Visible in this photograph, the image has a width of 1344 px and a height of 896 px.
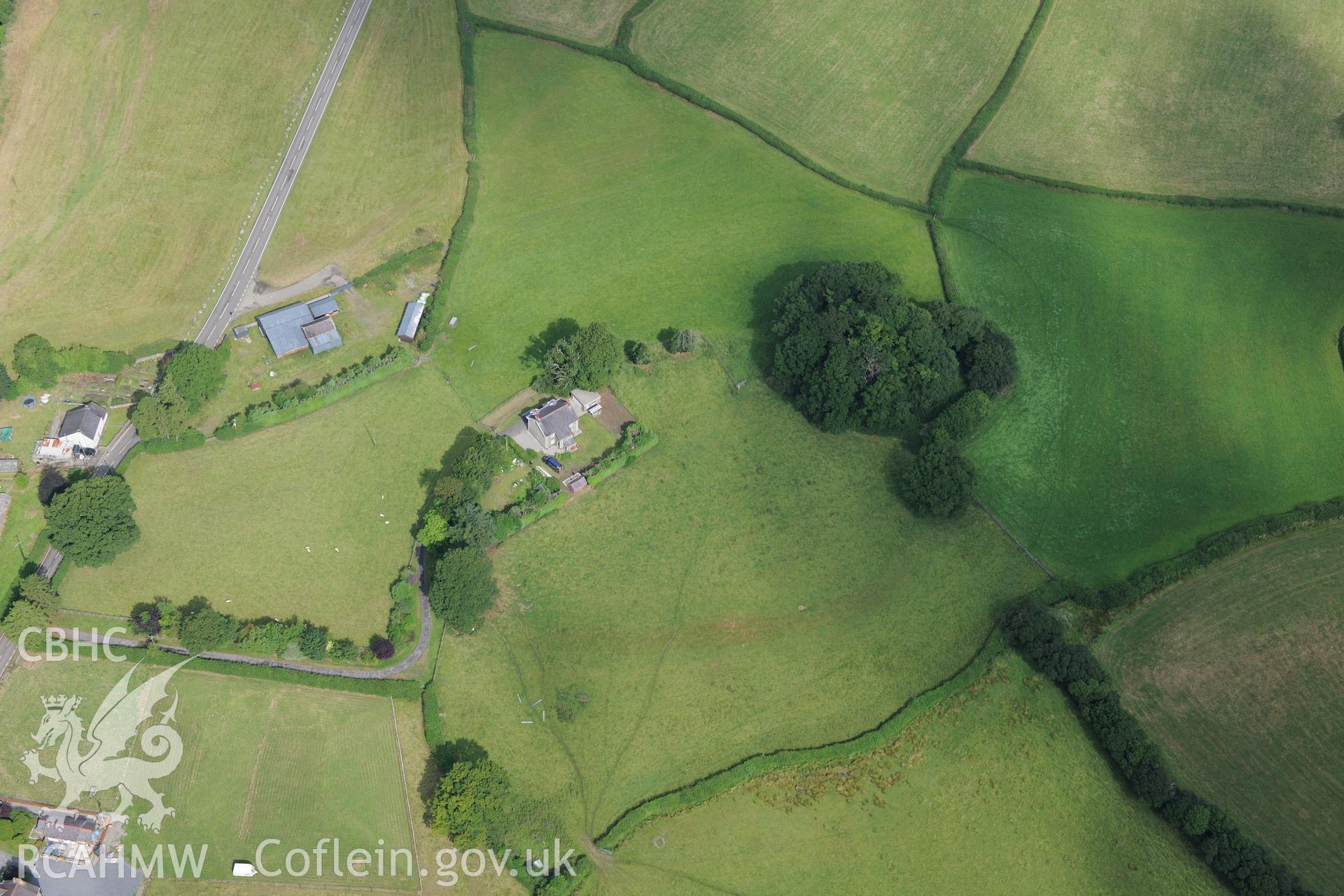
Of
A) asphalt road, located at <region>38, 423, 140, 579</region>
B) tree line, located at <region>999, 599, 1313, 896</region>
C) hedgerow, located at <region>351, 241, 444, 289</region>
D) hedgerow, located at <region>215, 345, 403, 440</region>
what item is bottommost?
tree line, located at <region>999, 599, 1313, 896</region>

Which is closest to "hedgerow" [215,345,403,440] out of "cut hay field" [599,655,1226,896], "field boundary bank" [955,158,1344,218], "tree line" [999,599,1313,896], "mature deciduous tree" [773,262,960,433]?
"mature deciduous tree" [773,262,960,433]

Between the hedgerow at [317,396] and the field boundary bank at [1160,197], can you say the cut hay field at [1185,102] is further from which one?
the hedgerow at [317,396]

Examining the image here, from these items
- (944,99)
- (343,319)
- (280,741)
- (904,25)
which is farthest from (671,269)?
(280,741)

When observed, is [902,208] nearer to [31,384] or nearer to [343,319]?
[343,319]

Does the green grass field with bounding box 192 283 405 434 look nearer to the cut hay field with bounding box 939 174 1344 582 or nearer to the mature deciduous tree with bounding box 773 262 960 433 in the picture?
the mature deciduous tree with bounding box 773 262 960 433

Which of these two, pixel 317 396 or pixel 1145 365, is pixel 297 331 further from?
pixel 1145 365

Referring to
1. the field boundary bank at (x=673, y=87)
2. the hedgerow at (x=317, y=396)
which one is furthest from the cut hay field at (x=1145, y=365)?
the hedgerow at (x=317, y=396)
